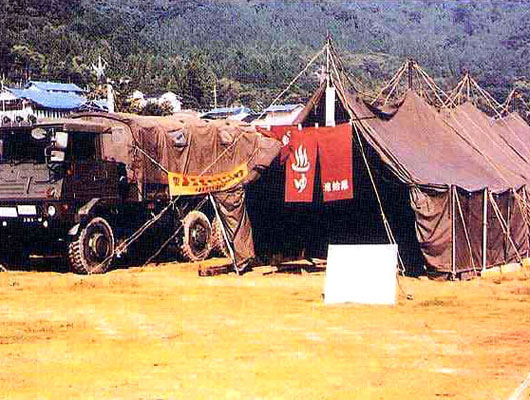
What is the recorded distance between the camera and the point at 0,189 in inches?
632

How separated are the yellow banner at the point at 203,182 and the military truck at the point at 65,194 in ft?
2.47

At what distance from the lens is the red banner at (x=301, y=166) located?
16844 mm

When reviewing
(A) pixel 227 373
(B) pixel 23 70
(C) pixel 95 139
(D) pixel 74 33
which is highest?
A: (D) pixel 74 33

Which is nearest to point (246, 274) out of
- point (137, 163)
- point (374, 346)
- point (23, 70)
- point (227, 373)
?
point (137, 163)

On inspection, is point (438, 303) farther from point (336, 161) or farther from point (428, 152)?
point (428, 152)

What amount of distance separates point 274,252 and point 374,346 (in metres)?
10.3

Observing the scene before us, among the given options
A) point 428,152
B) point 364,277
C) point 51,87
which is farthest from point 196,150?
point 51,87

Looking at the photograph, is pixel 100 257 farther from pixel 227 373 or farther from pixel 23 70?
pixel 23 70

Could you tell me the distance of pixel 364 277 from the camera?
13.1 m

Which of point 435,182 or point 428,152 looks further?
point 428,152

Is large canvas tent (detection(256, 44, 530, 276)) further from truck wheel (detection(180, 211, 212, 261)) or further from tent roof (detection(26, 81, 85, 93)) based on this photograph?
tent roof (detection(26, 81, 85, 93))

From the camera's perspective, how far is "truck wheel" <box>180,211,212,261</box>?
744 inches

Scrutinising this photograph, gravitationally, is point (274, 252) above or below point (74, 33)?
below

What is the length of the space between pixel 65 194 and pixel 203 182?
3913 millimetres
